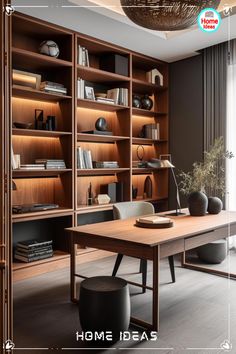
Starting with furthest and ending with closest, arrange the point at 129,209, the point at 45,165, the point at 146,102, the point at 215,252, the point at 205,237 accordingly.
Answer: the point at 146,102 < the point at 215,252 < the point at 45,165 < the point at 129,209 < the point at 205,237

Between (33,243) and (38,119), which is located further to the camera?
(38,119)

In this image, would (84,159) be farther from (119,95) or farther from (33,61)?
(33,61)

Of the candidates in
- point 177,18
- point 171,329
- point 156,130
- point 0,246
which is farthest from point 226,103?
point 0,246

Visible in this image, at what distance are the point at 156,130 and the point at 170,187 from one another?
2.95ft

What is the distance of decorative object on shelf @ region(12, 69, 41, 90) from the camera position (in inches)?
141

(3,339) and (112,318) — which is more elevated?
(3,339)

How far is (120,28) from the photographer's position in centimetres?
393

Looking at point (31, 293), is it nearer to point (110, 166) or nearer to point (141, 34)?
point (110, 166)

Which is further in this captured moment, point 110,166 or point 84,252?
point 110,166

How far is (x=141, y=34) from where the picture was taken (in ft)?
13.6

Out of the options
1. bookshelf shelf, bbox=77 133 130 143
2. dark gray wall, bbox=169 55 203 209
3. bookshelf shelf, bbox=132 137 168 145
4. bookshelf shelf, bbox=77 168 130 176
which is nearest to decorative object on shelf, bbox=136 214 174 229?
bookshelf shelf, bbox=77 168 130 176

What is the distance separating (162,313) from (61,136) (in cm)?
230

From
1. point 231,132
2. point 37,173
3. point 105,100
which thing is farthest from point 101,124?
point 231,132

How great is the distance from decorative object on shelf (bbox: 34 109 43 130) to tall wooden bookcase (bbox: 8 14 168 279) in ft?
0.17
